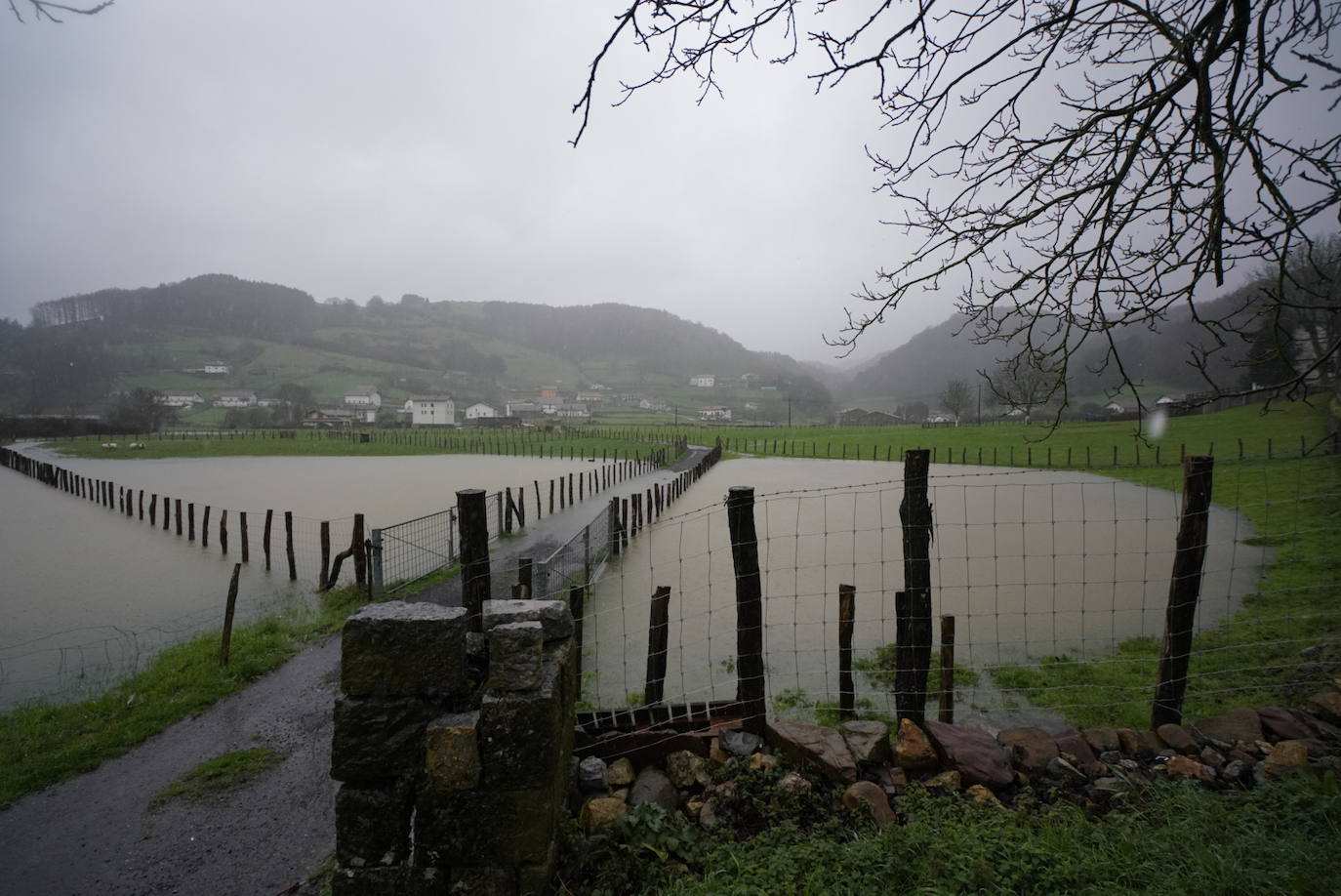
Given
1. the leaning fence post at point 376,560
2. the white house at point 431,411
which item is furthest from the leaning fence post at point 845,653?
the white house at point 431,411

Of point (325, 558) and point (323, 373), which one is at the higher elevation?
point (323, 373)

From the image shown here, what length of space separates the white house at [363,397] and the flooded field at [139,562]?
85.9 m

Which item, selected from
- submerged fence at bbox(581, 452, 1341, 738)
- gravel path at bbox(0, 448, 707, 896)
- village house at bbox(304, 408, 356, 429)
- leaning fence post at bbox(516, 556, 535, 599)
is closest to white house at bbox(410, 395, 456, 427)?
village house at bbox(304, 408, 356, 429)

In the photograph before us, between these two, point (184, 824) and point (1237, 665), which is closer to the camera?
point (184, 824)

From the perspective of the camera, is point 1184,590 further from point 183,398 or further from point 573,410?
point 183,398

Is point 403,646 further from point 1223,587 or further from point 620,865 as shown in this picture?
point 1223,587

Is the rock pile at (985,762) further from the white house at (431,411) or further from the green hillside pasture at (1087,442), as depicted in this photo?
the white house at (431,411)

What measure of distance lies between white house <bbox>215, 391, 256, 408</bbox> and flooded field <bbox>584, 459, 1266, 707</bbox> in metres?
131

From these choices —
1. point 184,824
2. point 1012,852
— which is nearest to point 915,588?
point 1012,852

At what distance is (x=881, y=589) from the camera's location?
10969mm

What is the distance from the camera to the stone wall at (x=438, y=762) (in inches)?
129

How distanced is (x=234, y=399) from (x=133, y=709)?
465 feet

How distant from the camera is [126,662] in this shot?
34.4 feet

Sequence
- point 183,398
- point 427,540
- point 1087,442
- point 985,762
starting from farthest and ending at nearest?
point 183,398
point 1087,442
point 427,540
point 985,762
